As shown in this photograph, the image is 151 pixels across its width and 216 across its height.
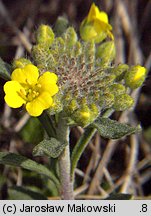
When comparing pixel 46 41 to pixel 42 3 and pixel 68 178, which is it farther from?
pixel 42 3

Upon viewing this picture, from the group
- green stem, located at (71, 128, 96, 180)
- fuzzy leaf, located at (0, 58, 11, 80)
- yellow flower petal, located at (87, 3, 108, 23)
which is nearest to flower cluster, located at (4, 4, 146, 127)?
fuzzy leaf, located at (0, 58, 11, 80)

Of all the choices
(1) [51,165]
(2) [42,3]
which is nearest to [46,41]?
(1) [51,165]

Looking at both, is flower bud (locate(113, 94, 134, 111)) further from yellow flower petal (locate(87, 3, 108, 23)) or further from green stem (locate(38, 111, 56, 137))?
yellow flower petal (locate(87, 3, 108, 23))

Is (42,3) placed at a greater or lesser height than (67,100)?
greater

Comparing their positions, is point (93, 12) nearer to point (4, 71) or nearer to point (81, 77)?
point (81, 77)

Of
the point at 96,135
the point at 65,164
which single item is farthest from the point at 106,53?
the point at 96,135

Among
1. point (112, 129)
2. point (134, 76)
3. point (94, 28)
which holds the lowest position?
point (112, 129)

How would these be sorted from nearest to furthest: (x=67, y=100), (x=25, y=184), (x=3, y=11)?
(x=67, y=100)
(x=25, y=184)
(x=3, y=11)
